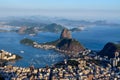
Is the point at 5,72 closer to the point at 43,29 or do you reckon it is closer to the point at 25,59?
the point at 25,59

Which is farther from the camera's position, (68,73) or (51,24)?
(51,24)

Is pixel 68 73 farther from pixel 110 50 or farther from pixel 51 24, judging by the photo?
pixel 51 24

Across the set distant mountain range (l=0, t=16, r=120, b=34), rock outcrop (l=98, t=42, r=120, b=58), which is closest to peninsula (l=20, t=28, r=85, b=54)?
rock outcrop (l=98, t=42, r=120, b=58)

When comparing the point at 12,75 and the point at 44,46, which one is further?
the point at 44,46

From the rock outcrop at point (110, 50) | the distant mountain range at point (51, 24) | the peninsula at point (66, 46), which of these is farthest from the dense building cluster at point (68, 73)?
the distant mountain range at point (51, 24)

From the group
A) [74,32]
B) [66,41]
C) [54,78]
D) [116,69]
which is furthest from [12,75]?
[74,32]

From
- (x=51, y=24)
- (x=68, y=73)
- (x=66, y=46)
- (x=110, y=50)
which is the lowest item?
(x=66, y=46)

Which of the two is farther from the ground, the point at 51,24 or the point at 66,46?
the point at 51,24

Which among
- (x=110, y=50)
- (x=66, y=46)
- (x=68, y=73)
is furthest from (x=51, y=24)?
(x=68, y=73)

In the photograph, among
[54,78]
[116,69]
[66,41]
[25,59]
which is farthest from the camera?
[66,41]

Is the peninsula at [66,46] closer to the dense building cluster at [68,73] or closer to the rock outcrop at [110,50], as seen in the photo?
the rock outcrop at [110,50]

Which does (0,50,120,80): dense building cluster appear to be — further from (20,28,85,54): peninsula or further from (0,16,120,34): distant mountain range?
Answer: (0,16,120,34): distant mountain range
